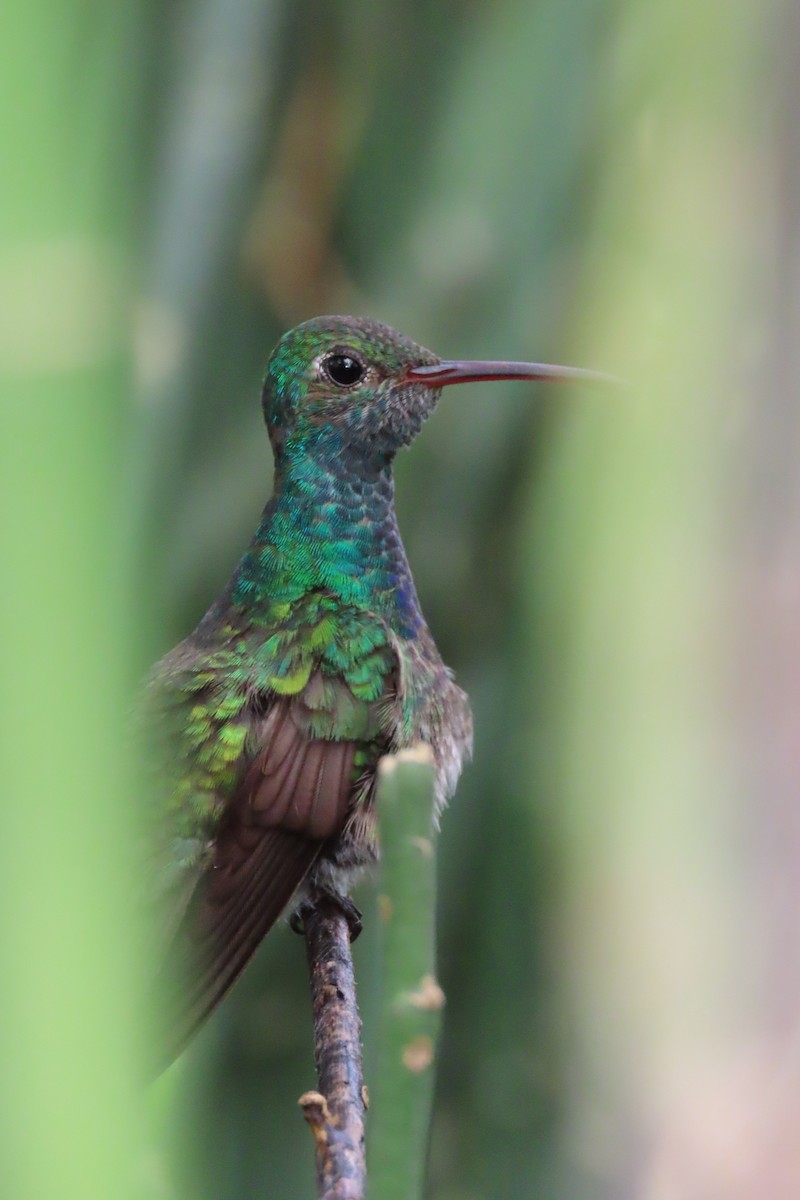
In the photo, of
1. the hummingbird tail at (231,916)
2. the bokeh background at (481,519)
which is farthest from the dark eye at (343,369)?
the hummingbird tail at (231,916)

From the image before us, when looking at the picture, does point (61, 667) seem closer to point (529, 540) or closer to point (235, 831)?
point (235, 831)

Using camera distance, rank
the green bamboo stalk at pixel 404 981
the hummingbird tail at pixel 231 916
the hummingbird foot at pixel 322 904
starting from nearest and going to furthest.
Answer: the green bamboo stalk at pixel 404 981 < the hummingbird tail at pixel 231 916 < the hummingbird foot at pixel 322 904

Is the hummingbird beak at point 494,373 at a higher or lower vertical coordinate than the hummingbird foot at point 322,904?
higher

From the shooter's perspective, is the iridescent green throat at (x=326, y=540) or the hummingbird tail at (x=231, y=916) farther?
the iridescent green throat at (x=326, y=540)

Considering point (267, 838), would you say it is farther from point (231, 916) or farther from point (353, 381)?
point (353, 381)

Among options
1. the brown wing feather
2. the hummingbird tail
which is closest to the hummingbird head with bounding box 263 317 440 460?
the brown wing feather

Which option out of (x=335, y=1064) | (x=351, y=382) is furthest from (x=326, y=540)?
(x=335, y=1064)

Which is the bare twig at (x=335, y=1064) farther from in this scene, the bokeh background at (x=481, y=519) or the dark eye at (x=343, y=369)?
the dark eye at (x=343, y=369)

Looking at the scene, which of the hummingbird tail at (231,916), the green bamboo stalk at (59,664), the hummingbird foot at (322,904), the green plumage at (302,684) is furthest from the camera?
the hummingbird foot at (322,904)
